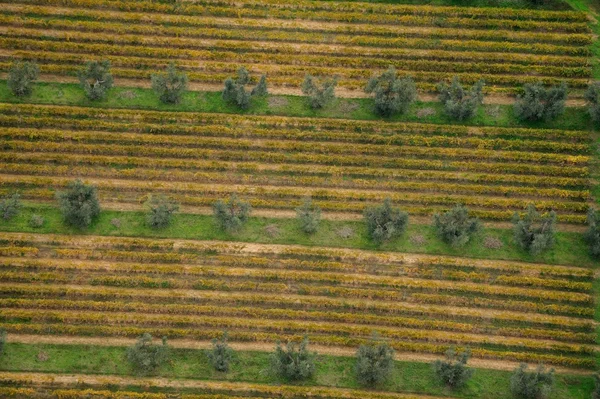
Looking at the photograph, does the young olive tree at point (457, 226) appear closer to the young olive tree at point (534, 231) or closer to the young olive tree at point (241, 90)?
the young olive tree at point (534, 231)

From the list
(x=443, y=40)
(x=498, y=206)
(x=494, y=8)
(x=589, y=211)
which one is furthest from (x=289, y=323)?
(x=494, y=8)

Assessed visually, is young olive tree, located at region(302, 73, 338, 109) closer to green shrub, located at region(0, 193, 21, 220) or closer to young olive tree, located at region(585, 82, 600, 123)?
young olive tree, located at region(585, 82, 600, 123)

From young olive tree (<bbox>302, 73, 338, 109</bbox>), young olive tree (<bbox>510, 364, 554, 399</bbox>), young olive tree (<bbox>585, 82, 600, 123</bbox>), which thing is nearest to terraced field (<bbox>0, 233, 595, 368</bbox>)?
young olive tree (<bbox>510, 364, 554, 399</bbox>)

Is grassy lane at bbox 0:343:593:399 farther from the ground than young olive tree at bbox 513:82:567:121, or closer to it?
closer to it

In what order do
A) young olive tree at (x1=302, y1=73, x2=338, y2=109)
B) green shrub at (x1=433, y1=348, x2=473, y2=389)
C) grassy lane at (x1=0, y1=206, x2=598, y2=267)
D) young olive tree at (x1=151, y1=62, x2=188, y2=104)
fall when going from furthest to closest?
young olive tree at (x1=302, y1=73, x2=338, y2=109) → young olive tree at (x1=151, y1=62, x2=188, y2=104) → grassy lane at (x1=0, y1=206, x2=598, y2=267) → green shrub at (x1=433, y1=348, x2=473, y2=389)

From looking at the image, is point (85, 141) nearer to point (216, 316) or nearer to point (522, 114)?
point (216, 316)

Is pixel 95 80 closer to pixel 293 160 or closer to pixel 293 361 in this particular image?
pixel 293 160
